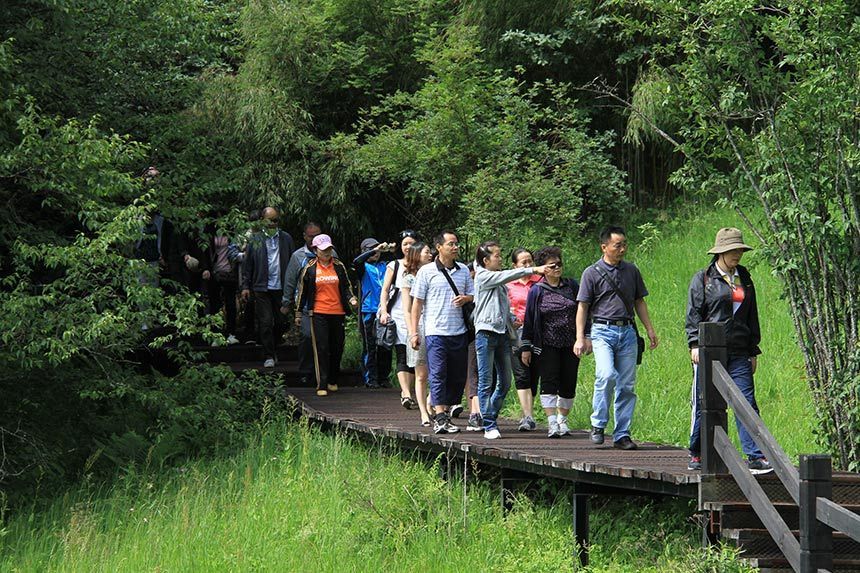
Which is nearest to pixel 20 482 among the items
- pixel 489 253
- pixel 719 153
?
pixel 489 253

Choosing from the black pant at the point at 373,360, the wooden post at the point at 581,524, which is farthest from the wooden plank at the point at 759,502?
the black pant at the point at 373,360

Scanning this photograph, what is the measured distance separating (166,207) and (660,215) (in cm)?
896

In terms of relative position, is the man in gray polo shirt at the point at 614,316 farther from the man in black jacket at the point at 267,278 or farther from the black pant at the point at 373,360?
the man in black jacket at the point at 267,278

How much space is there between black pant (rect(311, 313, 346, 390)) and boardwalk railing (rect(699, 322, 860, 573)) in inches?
301

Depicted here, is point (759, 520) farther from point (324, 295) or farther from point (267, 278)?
point (267, 278)

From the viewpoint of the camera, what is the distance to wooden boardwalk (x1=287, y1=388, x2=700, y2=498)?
338 inches

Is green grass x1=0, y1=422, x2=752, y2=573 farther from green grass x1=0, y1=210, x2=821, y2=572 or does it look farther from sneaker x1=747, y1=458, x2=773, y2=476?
sneaker x1=747, y1=458, x2=773, y2=476

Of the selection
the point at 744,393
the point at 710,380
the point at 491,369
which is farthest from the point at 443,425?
the point at 710,380

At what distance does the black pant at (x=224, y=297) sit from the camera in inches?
717

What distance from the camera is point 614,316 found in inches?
395

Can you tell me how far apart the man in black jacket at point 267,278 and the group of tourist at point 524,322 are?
1231 millimetres

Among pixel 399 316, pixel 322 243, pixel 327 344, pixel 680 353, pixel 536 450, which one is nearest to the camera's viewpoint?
pixel 536 450

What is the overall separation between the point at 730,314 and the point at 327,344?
750cm

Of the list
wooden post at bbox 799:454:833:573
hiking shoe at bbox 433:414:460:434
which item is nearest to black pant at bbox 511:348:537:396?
hiking shoe at bbox 433:414:460:434
